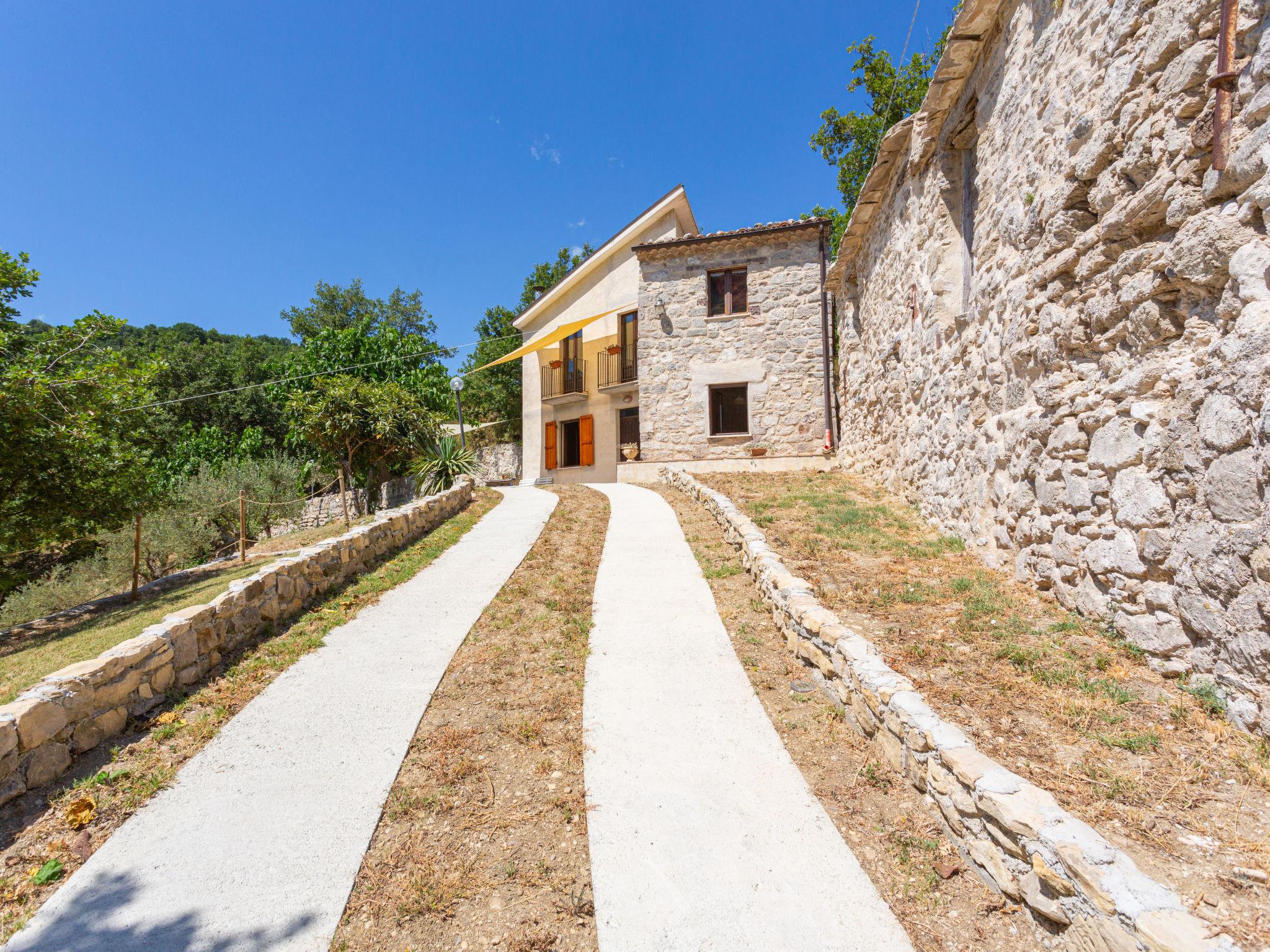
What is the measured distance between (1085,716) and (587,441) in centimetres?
1666

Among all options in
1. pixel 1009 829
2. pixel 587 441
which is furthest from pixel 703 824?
pixel 587 441

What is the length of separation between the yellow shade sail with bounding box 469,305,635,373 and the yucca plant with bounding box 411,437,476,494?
299 cm

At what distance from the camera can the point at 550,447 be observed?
2022 cm

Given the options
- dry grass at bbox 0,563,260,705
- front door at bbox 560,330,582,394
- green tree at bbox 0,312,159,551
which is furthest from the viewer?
front door at bbox 560,330,582,394

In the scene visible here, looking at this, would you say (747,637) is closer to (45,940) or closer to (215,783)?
(215,783)

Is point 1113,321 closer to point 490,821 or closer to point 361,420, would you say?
point 490,821

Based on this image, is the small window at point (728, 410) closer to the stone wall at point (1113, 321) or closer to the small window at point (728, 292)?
the small window at point (728, 292)

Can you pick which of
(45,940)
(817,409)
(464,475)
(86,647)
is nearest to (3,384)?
(86,647)

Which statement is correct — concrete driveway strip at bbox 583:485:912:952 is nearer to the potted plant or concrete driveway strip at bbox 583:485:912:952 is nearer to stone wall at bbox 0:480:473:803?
stone wall at bbox 0:480:473:803

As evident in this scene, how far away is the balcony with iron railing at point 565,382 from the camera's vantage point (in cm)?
1909

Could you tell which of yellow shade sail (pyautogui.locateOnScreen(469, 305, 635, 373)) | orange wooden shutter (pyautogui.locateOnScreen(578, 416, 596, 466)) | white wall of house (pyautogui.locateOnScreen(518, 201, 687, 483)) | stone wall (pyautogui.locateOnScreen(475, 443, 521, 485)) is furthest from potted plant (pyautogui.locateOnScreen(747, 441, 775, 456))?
stone wall (pyautogui.locateOnScreen(475, 443, 521, 485))

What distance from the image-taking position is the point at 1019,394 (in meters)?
4.74

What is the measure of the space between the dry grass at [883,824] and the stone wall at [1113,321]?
1.42 meters

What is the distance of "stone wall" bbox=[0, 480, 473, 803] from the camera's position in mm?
3007
